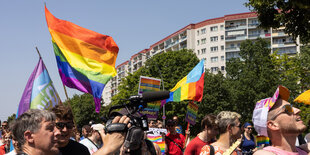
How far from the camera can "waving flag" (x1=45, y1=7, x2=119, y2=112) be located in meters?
7.65

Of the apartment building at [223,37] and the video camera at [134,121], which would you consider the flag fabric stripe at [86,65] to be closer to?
the video camera at [134,121]

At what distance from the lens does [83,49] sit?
812 cm

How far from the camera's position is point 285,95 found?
11.3ft

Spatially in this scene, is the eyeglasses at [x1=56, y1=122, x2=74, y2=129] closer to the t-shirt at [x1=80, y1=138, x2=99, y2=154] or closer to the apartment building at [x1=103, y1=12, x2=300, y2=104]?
the t-shirt at [x1=80, y1=138, x2=99, y2=154]

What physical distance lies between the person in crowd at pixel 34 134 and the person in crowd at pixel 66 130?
543mm

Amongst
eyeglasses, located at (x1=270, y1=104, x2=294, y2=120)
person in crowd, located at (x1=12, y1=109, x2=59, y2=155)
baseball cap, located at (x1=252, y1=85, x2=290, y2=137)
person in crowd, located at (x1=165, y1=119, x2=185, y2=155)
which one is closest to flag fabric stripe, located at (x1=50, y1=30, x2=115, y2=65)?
person in crowd, located at (x1=165, y1=119, x2=185, y2=155)

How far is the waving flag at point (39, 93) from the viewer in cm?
608

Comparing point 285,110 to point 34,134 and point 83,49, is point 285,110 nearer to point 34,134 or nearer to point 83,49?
point 34,134

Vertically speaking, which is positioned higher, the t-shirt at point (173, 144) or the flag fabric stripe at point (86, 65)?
the flag fabric stripe at point (86, 65)

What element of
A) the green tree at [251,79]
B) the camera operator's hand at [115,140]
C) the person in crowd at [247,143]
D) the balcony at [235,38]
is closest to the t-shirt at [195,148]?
the person in crowd at [247,143]

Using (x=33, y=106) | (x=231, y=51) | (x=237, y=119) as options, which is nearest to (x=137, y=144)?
(x=237, y=119)

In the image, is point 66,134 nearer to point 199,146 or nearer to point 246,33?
point 199,146

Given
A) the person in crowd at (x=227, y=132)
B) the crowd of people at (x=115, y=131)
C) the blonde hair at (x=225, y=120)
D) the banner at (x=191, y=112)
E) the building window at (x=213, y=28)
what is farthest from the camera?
the building window at (x=213, y=28)

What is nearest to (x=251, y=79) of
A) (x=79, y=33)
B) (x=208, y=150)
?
(x=79, y=33)
